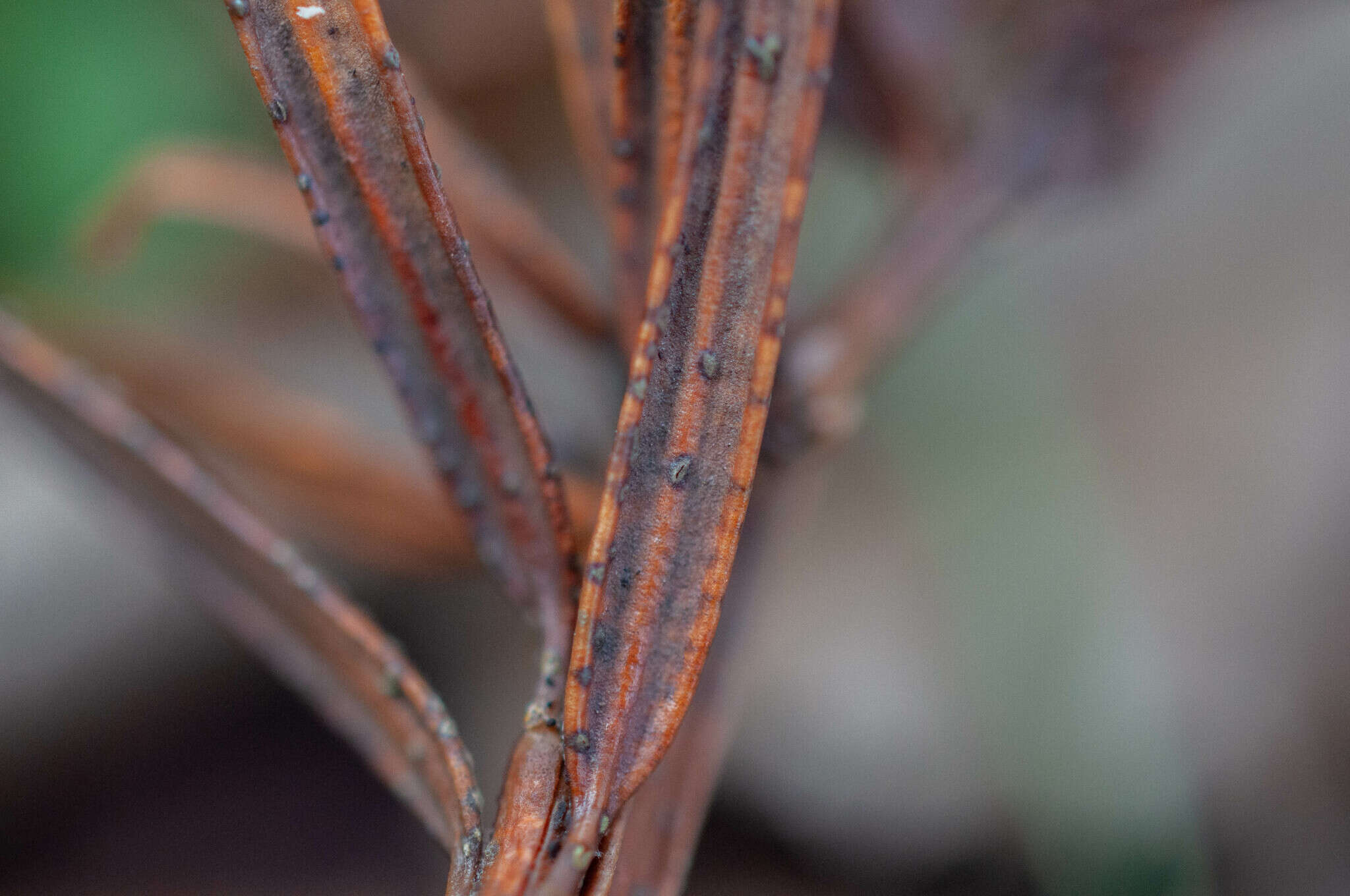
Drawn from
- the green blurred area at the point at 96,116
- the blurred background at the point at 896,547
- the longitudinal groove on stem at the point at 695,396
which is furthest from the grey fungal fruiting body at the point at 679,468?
the green blurred area at the point at 96,116

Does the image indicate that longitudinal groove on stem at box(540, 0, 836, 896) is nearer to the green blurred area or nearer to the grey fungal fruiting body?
the grey fungal fruiting body

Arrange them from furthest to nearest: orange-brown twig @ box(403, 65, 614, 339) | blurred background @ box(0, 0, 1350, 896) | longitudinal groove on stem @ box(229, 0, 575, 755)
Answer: blurred background @ box(0, 0, 1350, 896)
orange-brown twig @ box(403, 65, 614, 339)
longitudinal groove on stem @ box(229, 0, 575, 755)

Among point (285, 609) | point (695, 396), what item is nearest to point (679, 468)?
point (695, 396)

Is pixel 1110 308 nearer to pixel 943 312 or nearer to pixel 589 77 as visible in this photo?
pixel 943 312

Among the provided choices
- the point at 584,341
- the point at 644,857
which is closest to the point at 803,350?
the point at 584,341

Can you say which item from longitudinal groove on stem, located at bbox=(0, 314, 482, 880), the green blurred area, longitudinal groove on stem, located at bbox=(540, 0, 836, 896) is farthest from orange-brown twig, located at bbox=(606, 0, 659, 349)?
the green blurred area

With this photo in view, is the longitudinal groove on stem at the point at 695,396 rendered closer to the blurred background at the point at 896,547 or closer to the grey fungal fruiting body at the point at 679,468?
the grey fungal fruiting body at the point at 679,468
